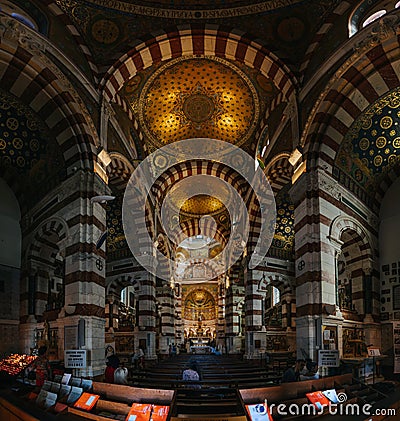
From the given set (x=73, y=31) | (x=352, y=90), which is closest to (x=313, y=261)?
(x=352, y=90)

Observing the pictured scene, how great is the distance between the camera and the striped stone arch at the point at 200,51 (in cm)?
1453

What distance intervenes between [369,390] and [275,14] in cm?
1084

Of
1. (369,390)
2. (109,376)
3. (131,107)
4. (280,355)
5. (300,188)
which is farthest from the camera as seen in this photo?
(280,355)

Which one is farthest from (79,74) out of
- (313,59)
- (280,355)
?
(280,355)

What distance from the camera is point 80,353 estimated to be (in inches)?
462

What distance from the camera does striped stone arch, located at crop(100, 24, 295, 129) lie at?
1453 cm

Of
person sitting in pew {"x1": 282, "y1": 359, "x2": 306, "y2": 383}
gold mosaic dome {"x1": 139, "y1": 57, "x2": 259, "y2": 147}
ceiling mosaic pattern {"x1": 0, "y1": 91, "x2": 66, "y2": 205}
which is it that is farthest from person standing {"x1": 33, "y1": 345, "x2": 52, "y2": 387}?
gold mosaic dome {"x1": 139, "y1": 57, "x2": 259, "y2": 147}

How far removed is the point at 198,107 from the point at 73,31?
6.99 metres

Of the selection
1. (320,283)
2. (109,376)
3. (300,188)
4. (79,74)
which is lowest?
(109,376)

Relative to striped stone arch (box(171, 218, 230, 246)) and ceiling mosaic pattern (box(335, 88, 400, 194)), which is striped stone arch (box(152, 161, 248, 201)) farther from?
ceiling mosaic pattern (box(335, 88, 400, 194))

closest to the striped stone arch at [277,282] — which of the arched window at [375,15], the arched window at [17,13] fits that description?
the arched window at [375,15]

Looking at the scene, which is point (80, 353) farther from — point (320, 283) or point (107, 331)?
point (107, 331)

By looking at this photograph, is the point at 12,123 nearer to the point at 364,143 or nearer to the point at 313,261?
the point at 313,261

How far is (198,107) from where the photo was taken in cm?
1947
